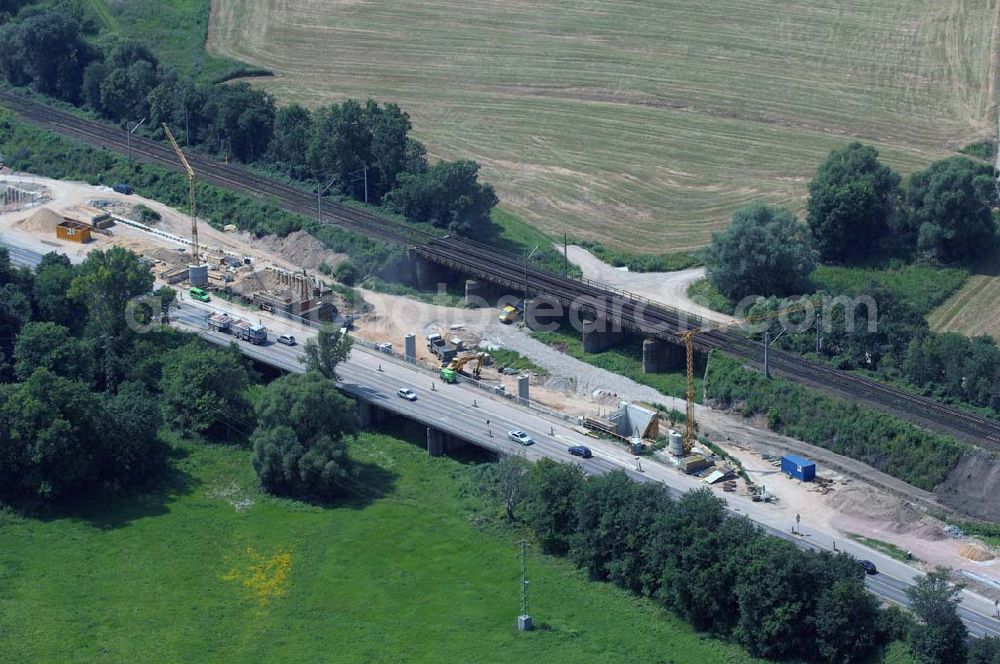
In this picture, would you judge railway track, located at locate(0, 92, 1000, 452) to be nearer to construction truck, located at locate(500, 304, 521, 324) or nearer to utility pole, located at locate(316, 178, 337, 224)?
utility pole, located at locate(316, 178, 337, 224)

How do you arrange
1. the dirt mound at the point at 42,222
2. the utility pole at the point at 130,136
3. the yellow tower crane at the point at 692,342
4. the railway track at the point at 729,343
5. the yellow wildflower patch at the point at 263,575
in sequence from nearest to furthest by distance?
the yellow wildflower patch at the point at 263,575
the railway track at the point at 729,343
the yellow tower crane at the point at 692,342
the dirt mound at the point at 42,222
the utility pole at the point at 130,136

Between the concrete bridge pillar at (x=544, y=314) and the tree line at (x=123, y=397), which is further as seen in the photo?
the concrete bridge pillar at (x=544, y=314)

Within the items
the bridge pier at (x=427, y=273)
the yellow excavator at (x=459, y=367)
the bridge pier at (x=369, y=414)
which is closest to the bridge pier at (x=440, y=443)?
the bridge pier at (x=369, y=414)

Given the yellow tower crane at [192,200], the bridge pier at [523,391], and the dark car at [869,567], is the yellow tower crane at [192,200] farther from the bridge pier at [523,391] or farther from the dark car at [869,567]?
the dark car at [869,567]

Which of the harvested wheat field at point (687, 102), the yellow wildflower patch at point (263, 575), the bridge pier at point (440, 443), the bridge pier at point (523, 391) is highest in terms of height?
the harvested wheat field at point (687, 102)

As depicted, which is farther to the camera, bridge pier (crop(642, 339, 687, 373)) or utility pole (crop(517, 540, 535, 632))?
bridge pier (crop(642, 339, 687, 373))

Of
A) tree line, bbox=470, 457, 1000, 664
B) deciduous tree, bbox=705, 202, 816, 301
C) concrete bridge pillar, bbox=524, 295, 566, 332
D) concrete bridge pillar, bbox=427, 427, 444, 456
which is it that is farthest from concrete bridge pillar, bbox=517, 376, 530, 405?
deciduous tree, bbox=705, 202, 816, 301
